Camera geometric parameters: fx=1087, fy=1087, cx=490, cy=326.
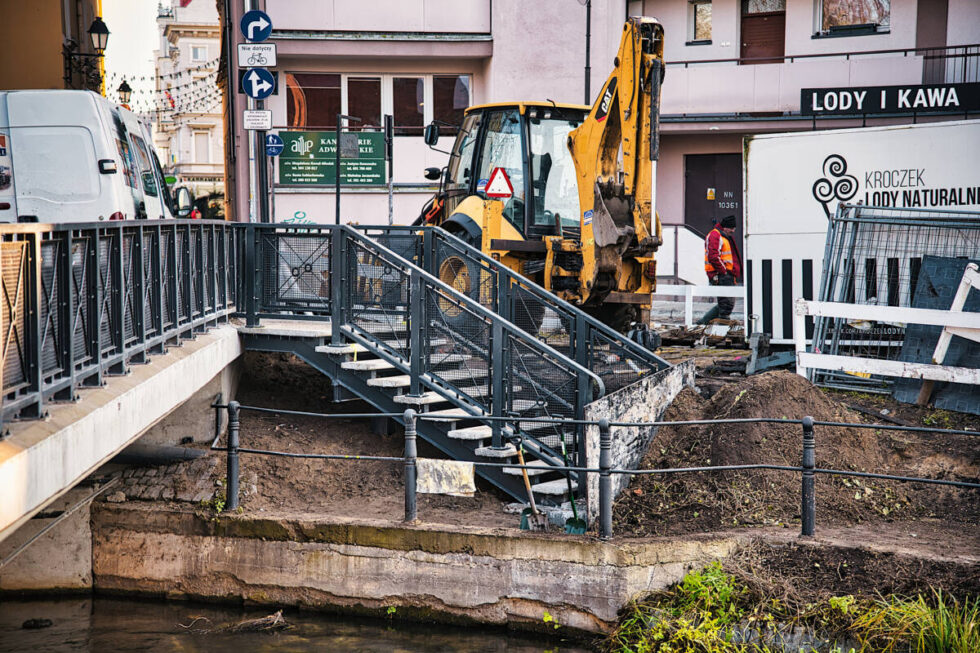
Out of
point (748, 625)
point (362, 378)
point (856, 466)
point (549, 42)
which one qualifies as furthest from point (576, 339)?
point (549, 42)

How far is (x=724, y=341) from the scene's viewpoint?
16.6m

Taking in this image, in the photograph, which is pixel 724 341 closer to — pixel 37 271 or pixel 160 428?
pixel 160 428

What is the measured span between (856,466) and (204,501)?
580 cm

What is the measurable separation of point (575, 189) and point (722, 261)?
6.02 meters

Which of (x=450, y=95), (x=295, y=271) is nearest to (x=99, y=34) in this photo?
(x=450, y=95)

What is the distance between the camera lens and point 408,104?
23031mm

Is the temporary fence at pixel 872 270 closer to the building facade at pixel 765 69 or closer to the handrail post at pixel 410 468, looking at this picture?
the handrail post at pixel 410 468

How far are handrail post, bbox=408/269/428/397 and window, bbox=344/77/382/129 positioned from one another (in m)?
13.4

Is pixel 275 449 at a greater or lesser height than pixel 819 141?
lesser

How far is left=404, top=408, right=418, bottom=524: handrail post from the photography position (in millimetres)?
8820

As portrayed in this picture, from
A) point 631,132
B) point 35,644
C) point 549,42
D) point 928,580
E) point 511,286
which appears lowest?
point 35,644

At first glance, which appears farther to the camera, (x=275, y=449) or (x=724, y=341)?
(x=724, y=341)

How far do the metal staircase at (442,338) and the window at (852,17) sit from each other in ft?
52.0

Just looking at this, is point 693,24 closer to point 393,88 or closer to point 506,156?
point 393,88
